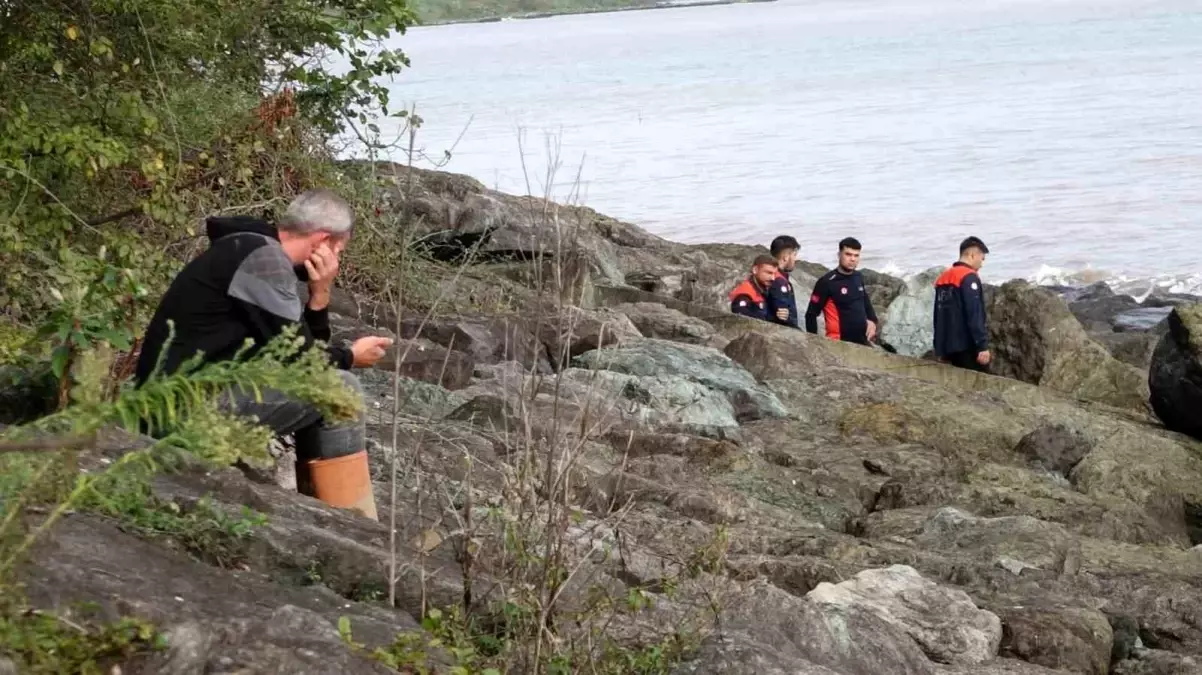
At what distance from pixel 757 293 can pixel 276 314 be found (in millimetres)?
11038

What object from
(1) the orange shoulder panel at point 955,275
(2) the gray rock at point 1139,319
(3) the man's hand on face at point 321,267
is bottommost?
(2) the gray rock at point 1139,319

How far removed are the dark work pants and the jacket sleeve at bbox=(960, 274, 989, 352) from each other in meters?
10.9

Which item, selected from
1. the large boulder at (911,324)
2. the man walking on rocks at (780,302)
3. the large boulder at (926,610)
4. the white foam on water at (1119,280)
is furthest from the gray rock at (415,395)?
the white foam on water at (1119,280)

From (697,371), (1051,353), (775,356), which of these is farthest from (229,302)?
(1051,353)

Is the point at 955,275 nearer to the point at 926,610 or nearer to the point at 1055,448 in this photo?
the point at 1055,448

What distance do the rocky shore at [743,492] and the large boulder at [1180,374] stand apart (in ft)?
0.14

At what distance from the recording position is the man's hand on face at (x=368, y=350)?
6504mm

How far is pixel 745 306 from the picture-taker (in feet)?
55.3

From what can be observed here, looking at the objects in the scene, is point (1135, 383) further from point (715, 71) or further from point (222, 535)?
point (715, 71)

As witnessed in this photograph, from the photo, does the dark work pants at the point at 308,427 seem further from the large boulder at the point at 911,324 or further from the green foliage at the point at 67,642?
the large boulder at the point at 911,324

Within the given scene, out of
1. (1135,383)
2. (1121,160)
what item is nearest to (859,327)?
(1135,383)

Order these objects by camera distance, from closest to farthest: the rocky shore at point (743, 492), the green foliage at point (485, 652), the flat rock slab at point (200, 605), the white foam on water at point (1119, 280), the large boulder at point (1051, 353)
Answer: the flat rock slab at point (200, 605) → the green foliage at point (485, 652) → the rocky shore at point (743, 492) → the large boulder at point (1051, 353) → the white foam on water at point (1119, 280)

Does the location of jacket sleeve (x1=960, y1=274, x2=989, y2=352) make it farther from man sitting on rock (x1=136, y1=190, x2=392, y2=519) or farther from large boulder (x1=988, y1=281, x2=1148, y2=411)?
man sitting on rock (x1=136, y1=190, x2=392, y2=519)

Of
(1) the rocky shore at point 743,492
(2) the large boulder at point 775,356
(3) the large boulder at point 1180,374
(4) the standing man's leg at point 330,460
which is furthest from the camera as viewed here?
(2) the large boulder at point 775,356
